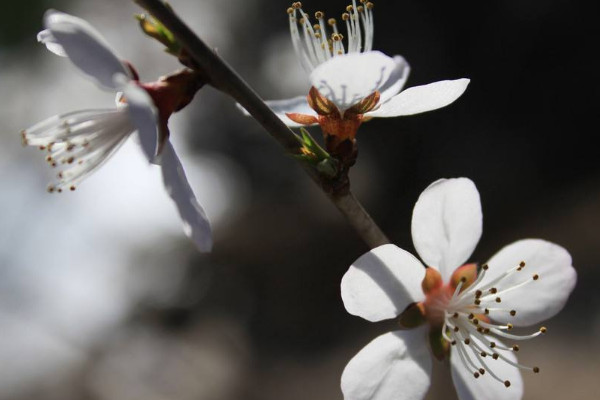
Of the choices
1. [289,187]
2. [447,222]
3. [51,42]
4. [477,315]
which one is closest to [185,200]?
[51,42]

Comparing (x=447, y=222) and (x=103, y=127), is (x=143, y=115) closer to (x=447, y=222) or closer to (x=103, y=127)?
(x=103, y=127)

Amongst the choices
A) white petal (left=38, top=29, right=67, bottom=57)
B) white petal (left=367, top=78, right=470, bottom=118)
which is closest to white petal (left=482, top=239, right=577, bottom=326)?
white petal (left=367, top=78, right=470, bottom=118)

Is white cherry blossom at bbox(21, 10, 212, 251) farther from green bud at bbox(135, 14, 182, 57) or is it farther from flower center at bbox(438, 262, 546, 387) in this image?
flower center at bbox(438, 262, 546, 387)

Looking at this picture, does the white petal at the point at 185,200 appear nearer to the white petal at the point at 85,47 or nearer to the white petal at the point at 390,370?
the white petal at the point at 85,47

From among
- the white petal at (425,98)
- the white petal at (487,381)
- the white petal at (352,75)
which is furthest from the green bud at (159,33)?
the white petal at (487,381)

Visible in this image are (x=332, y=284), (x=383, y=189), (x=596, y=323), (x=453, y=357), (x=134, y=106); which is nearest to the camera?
(x=134, y=106)

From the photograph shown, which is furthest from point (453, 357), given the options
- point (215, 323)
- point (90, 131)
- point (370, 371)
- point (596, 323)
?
point (215, 323)

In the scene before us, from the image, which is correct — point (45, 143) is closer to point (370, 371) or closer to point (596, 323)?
point (370, 371)
